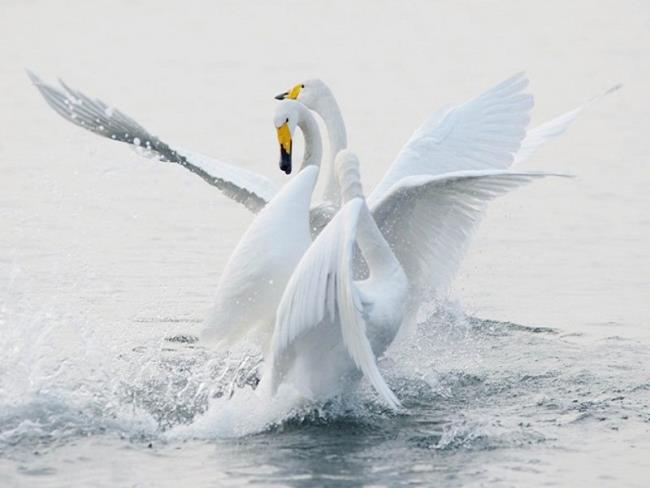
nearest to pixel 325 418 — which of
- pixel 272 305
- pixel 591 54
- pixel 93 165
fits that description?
pixel 272 305

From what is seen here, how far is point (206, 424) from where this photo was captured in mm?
9750

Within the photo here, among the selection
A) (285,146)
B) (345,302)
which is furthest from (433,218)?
(345,302)

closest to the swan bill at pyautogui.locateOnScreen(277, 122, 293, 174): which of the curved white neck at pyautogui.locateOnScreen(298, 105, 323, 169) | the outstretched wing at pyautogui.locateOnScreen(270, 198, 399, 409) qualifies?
the curved white neck at pyautogui.locateOnScreen(298, 105, 323, 169)

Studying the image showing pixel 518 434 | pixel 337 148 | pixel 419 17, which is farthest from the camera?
pixel 419 17

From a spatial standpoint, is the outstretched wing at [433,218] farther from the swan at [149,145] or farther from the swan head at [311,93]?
the swan head at [311,93]

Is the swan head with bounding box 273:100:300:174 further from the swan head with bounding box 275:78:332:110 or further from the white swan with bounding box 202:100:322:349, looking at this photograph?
the white swan with bounding box 202:100:322:349

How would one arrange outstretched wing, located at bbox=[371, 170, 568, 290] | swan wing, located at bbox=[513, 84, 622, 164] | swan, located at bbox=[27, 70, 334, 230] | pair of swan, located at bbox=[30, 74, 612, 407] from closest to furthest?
pair of swan, located at bbox=[30, 74, 612, 407]
outstretched wing, located at bbox=[371, 170, 568, 290]
swan, located at bbox=[27, 70, 334, 230]
swan wing, located at bbox=[513, 84, 622, 164]

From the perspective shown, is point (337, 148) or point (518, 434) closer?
point (518, 434)

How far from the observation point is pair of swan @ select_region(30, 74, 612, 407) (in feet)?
30.1

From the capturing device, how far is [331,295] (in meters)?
9.14

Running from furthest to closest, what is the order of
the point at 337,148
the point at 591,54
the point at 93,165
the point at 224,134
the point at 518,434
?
1. the point at 591,54
2. the point at 224,134
3. the point at 93,165
4. the point at 337,148
5. the point at 518,434

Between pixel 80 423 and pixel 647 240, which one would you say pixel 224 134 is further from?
pixel 80 423

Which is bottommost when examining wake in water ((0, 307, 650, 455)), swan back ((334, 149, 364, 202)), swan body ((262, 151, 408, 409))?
wake in water ((0, 307, 650, 455))

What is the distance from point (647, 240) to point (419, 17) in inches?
391
